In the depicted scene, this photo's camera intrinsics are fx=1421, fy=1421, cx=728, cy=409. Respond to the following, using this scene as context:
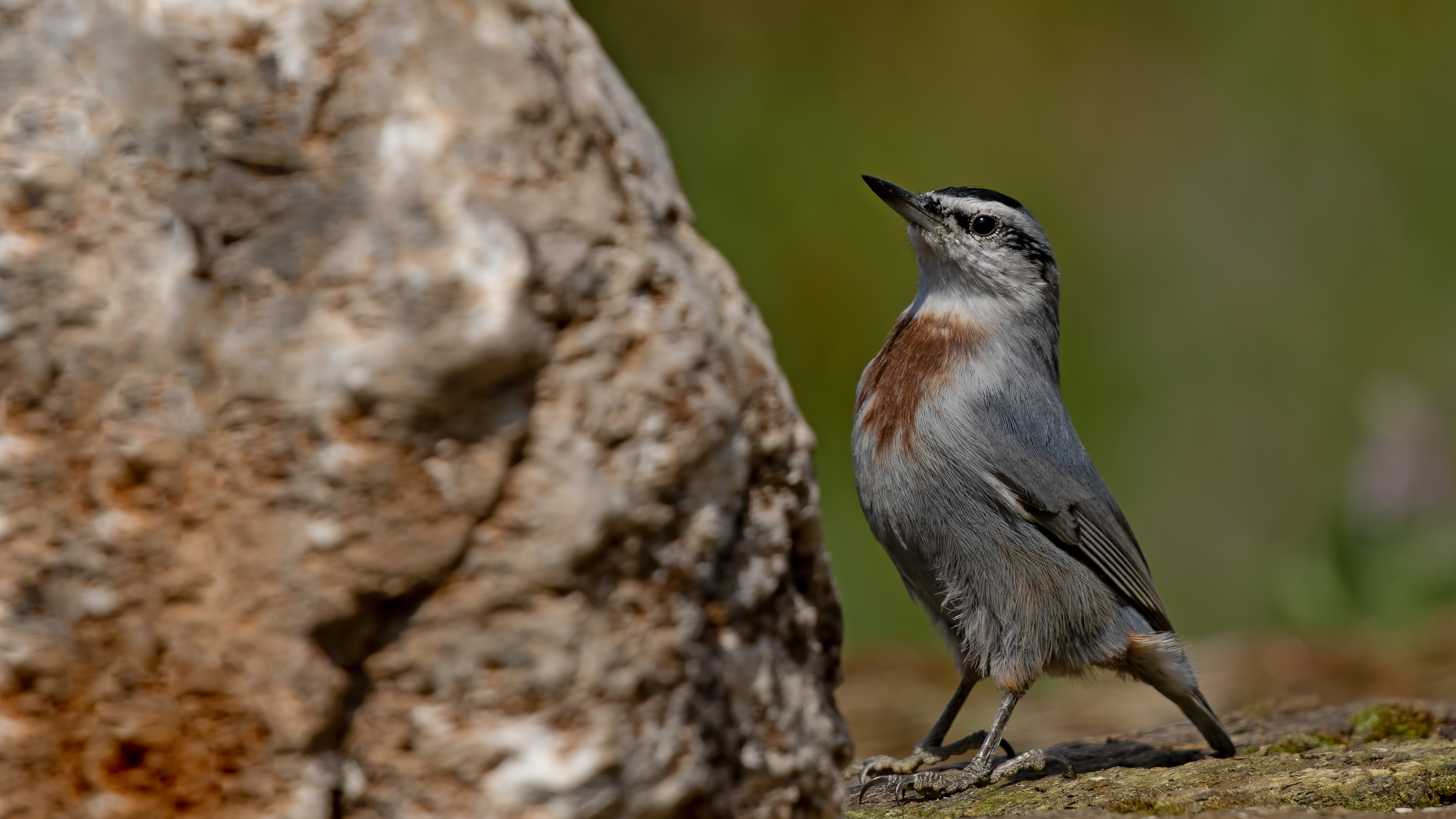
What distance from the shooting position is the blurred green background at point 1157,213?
299 inches

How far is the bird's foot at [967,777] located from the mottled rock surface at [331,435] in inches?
63.2

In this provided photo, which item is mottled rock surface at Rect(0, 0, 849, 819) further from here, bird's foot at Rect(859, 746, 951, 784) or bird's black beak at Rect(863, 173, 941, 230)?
bird's black beak at Rect(863, 173, 941, 230)

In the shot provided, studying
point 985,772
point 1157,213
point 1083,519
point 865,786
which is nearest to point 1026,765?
point 985,772

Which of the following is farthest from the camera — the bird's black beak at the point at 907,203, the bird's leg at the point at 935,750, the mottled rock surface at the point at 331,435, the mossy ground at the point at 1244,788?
the bird's black beak at the point at 907,203

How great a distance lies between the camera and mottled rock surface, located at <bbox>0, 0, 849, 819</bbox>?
204 centimetres

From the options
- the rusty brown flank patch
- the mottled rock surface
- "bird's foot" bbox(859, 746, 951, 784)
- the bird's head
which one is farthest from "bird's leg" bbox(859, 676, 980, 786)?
the mottled rock surface

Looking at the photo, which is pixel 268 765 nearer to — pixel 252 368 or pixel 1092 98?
pixel 252 368

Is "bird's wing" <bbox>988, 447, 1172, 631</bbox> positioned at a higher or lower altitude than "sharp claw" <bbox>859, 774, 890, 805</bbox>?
higher

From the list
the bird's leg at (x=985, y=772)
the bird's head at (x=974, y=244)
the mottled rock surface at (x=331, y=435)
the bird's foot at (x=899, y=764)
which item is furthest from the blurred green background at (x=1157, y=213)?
the mottled rock surface at (x=331, y=435)

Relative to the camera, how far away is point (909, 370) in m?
4.26

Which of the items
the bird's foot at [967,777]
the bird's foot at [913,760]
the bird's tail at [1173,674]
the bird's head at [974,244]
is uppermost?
the bird's head at [974,244]

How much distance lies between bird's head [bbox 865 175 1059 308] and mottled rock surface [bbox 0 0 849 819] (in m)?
2.52

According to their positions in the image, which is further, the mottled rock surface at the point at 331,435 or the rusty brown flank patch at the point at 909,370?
the rusty brown flank patch at the point at 909,370

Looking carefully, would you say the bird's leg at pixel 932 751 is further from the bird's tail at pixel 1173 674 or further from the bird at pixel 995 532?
the bird's tail at pixel 1173 674
